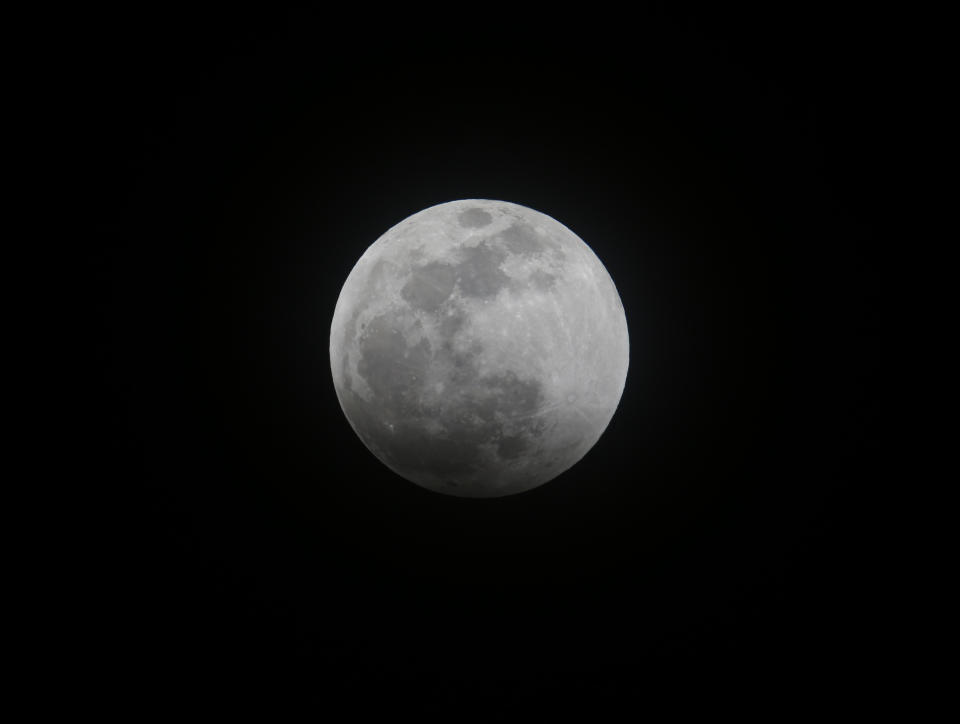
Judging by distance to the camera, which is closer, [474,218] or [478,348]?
[478,348]

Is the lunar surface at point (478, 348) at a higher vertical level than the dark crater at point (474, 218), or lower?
lower

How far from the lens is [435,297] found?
3.42 m

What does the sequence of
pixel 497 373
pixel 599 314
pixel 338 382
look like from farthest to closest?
pixel 338 382 < pixel 599 314 < pixel 497 373

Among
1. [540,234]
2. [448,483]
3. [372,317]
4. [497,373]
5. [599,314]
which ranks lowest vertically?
[448,483]

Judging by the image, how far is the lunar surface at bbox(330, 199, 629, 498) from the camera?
3395 millimetres

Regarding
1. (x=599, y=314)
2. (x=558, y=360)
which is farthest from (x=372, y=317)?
(x=599, y=314)

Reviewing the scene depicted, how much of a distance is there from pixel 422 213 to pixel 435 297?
0.75 meters

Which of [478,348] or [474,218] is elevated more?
[474,218]

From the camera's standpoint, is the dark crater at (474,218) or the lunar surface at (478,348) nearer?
the lunar surface at (478,348)

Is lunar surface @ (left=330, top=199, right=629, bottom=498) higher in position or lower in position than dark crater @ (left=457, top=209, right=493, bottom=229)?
lower

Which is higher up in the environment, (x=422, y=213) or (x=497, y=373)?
(x=422, y=213)

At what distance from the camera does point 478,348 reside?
337 cm

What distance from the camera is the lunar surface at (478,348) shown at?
3395 millimetres

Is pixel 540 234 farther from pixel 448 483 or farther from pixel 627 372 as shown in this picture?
pixel 448 483
